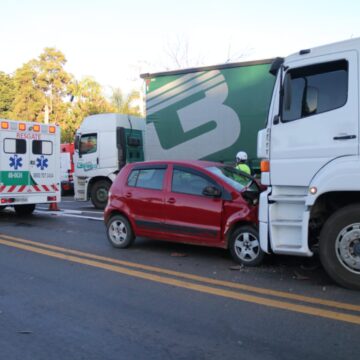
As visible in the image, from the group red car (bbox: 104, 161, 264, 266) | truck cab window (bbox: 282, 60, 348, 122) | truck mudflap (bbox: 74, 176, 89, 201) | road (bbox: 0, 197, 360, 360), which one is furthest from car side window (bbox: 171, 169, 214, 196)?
truck mudflap (bbox: 74, 176, 89, 201)

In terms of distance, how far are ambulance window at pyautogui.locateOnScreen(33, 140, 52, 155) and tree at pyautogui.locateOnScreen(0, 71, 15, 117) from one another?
34105mm

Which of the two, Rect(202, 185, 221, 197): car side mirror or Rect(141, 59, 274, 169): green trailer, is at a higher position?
Rect(141, 59, 274, 169): green trailer

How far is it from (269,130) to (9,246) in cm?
527

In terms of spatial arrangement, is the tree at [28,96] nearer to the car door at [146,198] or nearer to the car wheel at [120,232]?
the car wheel at [120,232]

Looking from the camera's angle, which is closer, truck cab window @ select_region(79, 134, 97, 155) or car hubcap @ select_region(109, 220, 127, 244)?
car hubcap @ select_region(109, 220, 127, 244)

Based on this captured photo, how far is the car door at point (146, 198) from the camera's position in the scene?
7.63 metres

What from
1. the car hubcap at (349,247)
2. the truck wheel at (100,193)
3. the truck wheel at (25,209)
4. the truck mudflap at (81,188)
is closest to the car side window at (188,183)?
the car hubcap at (349,247)

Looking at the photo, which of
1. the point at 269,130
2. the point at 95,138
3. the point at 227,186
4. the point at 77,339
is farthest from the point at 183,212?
the point at 95,138

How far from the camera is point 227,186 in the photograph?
23.1ft

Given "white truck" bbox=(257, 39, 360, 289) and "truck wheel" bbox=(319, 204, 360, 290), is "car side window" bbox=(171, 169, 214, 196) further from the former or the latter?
"truck wheel" bbox=(319, 204, 360, 290)

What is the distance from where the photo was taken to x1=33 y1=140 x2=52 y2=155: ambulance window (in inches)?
494

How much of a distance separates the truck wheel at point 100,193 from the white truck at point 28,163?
7.99 feet

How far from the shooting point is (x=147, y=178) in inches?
313

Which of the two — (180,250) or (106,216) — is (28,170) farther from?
(180,250)
